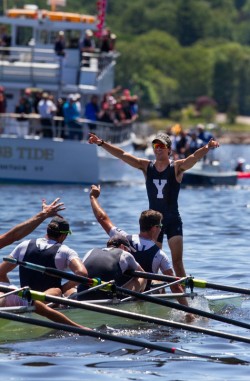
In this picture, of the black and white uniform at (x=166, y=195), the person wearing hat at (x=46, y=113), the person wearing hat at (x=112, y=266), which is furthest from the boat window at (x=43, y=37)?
the person wearing hat at (x=112, y=266)

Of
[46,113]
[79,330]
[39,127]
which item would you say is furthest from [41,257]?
[39,127]

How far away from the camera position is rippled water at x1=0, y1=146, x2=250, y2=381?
1171 cm

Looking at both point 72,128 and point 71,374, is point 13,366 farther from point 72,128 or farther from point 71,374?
point 72,128

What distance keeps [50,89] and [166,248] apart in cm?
1700

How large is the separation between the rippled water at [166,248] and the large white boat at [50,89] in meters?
0.85

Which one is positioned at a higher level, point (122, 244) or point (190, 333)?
point (122, 244)

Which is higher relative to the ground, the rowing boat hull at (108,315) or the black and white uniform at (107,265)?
the black and white uniform at (107,265)

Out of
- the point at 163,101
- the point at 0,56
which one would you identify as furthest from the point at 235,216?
the point at 163,101

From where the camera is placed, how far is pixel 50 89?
37438 millimetres

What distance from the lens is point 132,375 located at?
1156 cm

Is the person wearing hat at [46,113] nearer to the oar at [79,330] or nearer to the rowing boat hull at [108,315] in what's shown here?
the rowing boat hull at [108,315]

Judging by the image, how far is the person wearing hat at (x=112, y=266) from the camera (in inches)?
535

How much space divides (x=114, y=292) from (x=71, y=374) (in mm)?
1714

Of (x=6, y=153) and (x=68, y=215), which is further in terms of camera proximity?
(x=6, y=153)
